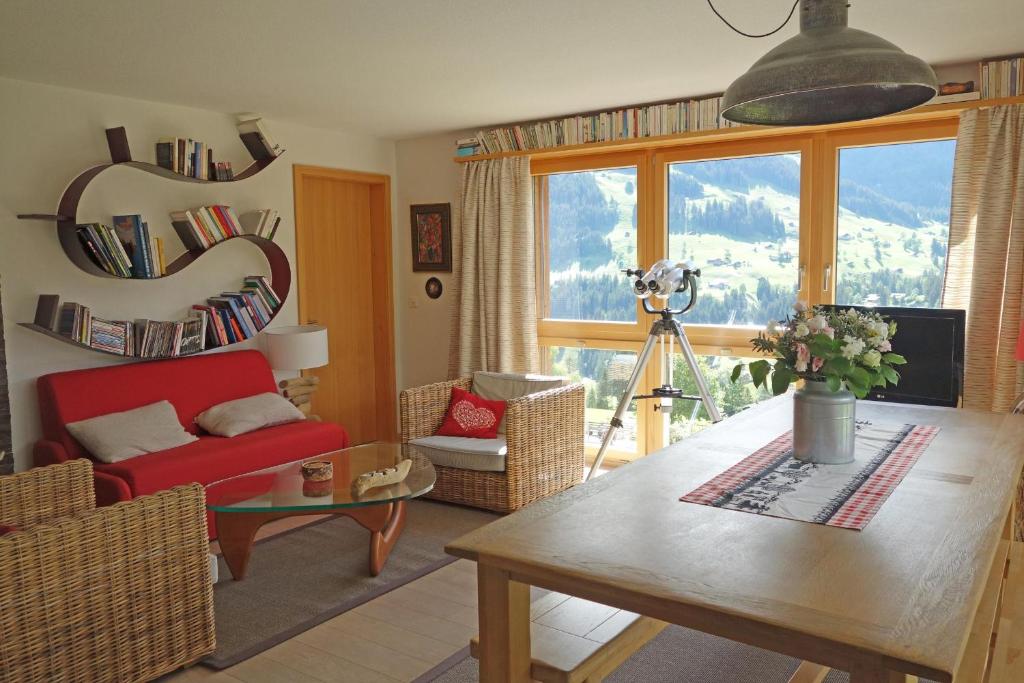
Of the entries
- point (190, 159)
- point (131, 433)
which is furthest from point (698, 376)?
point (190, 159)

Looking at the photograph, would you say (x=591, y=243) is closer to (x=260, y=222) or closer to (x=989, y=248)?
(x=260, y=222)

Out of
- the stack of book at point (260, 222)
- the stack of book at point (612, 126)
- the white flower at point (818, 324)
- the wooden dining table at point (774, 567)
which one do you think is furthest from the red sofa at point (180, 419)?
the white flower at point (818, 324)

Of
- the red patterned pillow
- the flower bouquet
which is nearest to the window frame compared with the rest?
the red patterned pillow

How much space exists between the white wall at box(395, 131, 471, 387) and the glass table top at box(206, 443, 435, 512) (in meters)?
2.07

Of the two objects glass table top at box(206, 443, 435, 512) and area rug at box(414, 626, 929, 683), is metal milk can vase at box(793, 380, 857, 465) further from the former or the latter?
glass table top at box(206, 443, 435, 512)

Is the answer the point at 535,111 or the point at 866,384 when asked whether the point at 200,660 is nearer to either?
the point at 866,384

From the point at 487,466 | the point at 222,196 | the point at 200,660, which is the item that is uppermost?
the point at 222,196

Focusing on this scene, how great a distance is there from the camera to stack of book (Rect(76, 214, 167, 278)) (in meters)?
3.89

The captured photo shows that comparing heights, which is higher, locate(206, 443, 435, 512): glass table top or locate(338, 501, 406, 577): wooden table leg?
locate(206, 443, 435, 512): glass table top

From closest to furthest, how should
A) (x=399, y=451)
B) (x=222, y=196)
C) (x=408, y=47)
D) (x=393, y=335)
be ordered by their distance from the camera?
1. (x=408, y=47)
2. (x=399, y=451)
3. (x=222, y=196)
4. (x=393, y=335)

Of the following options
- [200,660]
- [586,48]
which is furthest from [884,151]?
[200,660]

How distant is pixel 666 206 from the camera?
4863mm

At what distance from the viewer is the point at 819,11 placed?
1732 millimetres

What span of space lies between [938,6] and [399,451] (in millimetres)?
2996
